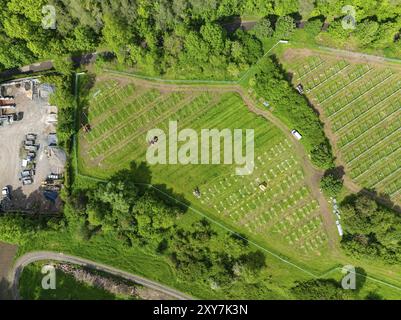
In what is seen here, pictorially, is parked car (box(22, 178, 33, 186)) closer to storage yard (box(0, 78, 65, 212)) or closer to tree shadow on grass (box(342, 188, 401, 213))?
storage yard (box(0, 78, 65, 212))

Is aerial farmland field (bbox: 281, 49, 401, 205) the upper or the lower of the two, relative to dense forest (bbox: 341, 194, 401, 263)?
upper

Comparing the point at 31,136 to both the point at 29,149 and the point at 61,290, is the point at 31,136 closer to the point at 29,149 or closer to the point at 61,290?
the point at 29,149

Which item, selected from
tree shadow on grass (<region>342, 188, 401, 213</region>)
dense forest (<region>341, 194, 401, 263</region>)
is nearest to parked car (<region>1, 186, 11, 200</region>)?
dense forest (<region>341, 194, 401, 263</region>)

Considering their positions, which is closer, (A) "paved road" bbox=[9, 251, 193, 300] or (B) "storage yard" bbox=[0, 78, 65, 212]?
(A) "paved road" bbox=[9, 251, 193, 300]

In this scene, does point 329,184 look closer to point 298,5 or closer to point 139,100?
point 298,5

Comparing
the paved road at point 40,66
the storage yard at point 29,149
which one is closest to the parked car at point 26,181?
the storage yard at point 29,149
